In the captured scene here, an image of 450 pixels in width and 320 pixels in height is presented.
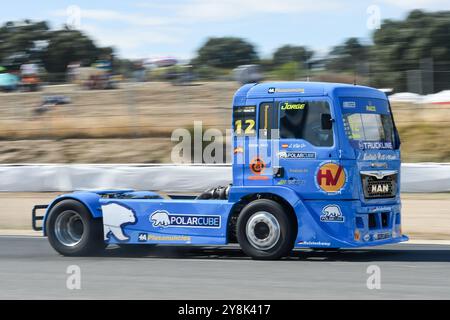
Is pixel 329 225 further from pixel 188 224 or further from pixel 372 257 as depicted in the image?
pixel 188 224

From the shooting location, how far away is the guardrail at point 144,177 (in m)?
19.3

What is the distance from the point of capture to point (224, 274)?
9617mm

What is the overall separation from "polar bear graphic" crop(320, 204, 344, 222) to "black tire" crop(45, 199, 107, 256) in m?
3.15

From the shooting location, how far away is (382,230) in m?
10.8

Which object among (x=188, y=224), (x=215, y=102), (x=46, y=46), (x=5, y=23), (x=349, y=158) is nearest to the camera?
(x=349, y=158)

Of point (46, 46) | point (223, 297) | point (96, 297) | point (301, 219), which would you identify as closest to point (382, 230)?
point (301, 219)

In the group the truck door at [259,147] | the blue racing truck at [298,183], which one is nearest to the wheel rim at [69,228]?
the blue racing truck at [298,183]

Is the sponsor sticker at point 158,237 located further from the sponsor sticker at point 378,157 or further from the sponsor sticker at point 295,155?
the sponsor sticker at point 378,157

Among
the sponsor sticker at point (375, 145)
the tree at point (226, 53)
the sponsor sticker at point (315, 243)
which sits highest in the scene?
the tree at point (226, 53)

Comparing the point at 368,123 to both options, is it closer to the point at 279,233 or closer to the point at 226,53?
the point at 279,233

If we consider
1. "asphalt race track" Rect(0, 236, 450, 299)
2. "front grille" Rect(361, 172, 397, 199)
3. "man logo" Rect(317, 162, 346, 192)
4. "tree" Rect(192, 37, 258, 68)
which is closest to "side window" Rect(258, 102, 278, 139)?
"man logo" Rect(317, 162, 346, 192)

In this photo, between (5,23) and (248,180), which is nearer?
(248,180)

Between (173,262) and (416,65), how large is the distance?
18.0m

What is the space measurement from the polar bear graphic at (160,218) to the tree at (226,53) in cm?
1948
